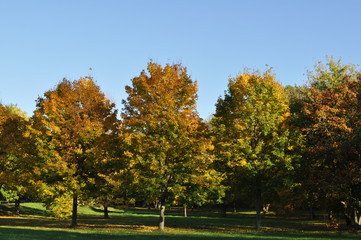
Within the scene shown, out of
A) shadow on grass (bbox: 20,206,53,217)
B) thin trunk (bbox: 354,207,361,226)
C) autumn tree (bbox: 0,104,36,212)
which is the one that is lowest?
shadow on grass (bbox: 20,206,53,217)

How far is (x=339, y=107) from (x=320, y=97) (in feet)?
5.35

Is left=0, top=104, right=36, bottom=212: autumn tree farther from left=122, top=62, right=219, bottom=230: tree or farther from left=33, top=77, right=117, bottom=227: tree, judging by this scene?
left=122, top=62, right=219, bottom=230: tree

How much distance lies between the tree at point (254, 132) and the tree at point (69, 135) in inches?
402

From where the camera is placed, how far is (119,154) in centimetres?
3231

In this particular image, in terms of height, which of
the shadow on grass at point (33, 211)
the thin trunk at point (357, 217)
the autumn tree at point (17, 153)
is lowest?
the shadow on grass at point (33, 211)

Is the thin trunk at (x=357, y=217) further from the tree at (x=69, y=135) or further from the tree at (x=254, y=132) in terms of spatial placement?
the tree at (x=69, y=135)

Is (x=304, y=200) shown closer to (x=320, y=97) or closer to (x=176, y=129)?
(x=320, y=97)

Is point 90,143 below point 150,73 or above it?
below

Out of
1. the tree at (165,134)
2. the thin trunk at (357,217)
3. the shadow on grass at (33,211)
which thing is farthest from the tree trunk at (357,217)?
the shadow on grass at (33,211)

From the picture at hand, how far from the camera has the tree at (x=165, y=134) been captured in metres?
29.2

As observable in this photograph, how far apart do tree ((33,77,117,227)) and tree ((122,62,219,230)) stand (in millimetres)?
3086

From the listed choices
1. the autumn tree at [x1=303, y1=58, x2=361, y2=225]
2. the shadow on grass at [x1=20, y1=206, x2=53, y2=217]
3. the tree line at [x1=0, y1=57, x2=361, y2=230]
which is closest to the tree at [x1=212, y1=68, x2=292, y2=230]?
the tree line at [x1=0, y1=57, x2=361, y2=230]

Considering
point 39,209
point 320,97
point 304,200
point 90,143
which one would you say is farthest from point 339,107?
point 39,209

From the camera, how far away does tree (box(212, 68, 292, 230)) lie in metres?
31.3
